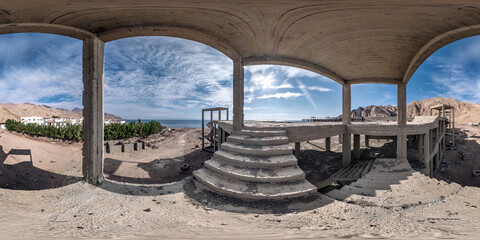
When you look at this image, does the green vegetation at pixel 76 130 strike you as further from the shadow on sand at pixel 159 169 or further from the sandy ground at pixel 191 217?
the sandy ground at pixel 191 217

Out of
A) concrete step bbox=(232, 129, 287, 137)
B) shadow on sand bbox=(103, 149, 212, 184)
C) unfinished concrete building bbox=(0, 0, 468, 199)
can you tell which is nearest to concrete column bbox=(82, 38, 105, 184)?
unfinished concrete building bbox=(0, 0, 468, 199)

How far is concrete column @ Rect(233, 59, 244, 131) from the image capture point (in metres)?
5.86

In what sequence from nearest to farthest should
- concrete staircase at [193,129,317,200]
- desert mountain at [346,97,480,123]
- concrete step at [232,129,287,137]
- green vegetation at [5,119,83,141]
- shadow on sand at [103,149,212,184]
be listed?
concrete staircase at [193,129,317,200]
concrete step at [232,129,287,137]
shadow on sand at [103,149,212,184]
green vegetation at [5,119,83,141]
desert mountain at [346,97,480,123]

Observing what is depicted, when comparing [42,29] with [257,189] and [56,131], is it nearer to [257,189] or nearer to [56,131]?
[257,189]

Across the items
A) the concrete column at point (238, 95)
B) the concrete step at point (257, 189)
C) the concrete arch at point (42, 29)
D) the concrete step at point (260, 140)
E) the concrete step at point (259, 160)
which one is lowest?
the concrete step at point (257, 189)

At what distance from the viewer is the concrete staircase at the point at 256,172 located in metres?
3.39

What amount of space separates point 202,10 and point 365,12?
11.2ft

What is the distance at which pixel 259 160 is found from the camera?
161 inches

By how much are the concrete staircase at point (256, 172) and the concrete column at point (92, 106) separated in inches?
99.6

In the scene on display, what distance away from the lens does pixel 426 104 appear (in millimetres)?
68312

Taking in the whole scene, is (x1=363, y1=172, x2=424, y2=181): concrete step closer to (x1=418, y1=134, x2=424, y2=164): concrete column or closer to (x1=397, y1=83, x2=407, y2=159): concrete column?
(x1=397, y1=83, x2=407, y2=159): concrete column

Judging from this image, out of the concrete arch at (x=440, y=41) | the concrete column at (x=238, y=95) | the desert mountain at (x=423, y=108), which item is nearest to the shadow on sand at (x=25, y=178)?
the concrete column at (x=238, y=95)

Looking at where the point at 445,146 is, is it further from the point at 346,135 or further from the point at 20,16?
the point at 20,16

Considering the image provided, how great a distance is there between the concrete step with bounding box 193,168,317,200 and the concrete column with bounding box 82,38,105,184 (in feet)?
9.29
